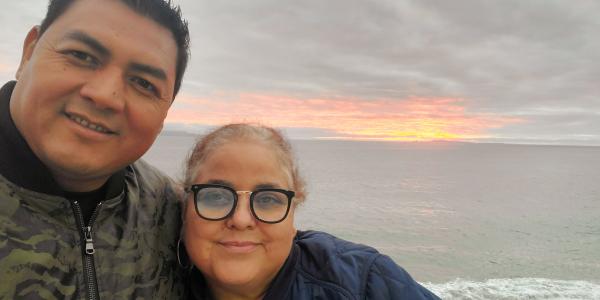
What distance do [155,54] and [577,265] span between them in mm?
20917

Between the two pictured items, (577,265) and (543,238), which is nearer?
(577,265)

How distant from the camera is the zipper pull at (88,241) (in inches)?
79.7

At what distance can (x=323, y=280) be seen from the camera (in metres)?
2.40

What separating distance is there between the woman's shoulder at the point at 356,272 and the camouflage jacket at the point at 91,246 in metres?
0.90

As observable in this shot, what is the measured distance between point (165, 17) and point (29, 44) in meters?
0.75

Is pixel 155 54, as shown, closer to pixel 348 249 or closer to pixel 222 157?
pixel 222 157

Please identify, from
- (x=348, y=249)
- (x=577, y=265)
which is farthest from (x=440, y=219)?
(x=348, y=249)

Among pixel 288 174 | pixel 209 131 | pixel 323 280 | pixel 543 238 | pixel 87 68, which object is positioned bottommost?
pixel 543 238

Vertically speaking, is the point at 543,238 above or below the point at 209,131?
below

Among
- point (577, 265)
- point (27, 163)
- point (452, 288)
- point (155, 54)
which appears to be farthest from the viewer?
point (577, 265)

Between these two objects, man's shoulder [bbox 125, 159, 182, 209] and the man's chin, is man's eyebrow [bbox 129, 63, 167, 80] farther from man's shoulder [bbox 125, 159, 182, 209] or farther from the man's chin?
man's shoulder [bbox 125, 159, 182, 209]

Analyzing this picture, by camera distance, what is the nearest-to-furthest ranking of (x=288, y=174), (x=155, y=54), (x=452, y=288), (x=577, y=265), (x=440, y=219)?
(x=155, y=54) → (x=288, y=174) → (x=452, y=288) → (x=577, y=265) → (x=440, y=219)

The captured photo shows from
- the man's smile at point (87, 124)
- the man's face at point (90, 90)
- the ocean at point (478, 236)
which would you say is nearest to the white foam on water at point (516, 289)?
the ocean at point (478, 236)

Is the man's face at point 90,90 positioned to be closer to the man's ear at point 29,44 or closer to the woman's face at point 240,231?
the man's ear at point 29,44
